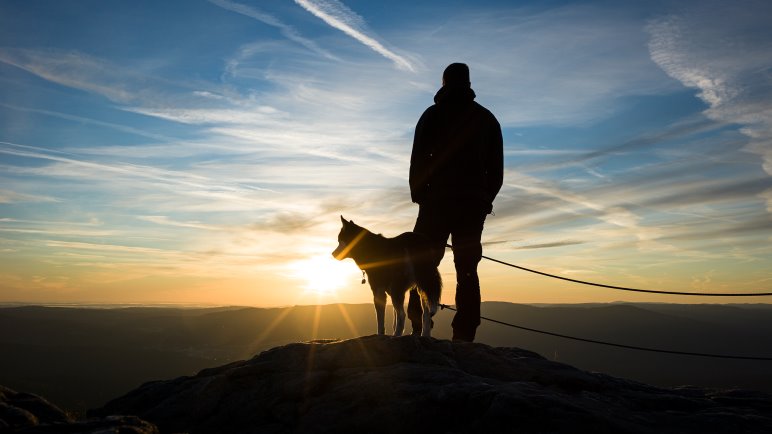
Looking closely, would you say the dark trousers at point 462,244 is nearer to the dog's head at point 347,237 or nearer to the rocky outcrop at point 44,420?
the dog's head at point 347,237

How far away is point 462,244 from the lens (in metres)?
9.59

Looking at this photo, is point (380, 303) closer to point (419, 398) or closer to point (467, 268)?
point (467, 268)

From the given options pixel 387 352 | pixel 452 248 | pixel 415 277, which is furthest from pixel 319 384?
pixel 452 248

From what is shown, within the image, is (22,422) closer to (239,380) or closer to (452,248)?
(239,380)

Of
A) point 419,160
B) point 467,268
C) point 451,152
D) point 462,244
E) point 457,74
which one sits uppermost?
point 457,74

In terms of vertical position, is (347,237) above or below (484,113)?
below

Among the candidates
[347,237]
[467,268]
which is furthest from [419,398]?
[347,237]

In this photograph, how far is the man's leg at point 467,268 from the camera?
9.52m

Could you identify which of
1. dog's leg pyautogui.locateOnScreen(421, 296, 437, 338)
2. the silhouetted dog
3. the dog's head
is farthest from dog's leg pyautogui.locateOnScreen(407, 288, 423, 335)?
the dog's head

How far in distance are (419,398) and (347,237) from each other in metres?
5.08

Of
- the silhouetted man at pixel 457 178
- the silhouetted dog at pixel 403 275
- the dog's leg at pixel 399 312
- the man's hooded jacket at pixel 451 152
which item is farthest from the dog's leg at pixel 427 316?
the man's hooded jacket at pixel 451 152

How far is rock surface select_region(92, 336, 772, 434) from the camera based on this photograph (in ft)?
18.4

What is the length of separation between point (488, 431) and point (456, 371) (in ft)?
4.64

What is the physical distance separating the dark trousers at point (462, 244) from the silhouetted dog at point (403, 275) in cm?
31
